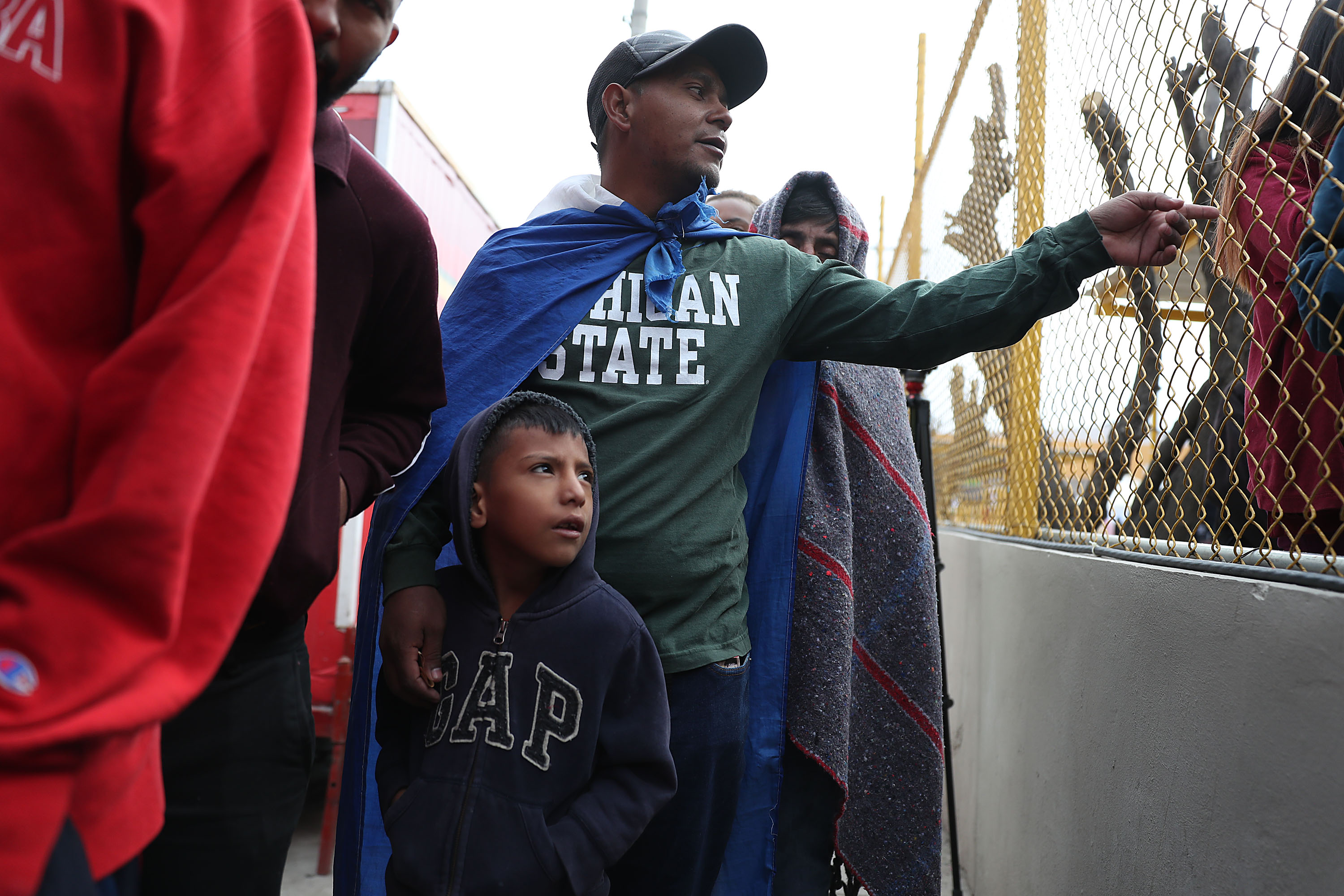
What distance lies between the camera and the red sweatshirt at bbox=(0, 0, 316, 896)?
0.68 m

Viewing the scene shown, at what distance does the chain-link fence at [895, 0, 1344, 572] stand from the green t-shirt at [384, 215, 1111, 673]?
288 mm

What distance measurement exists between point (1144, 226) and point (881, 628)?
118 cm

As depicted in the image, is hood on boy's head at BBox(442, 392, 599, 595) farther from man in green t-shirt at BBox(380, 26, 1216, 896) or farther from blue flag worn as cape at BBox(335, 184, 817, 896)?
blue flag worn as cape at BBox(335, 184, 817, 896)

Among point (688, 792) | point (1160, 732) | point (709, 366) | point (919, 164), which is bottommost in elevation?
point (688, 792)

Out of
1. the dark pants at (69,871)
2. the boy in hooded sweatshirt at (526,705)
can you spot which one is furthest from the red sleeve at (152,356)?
the boy in hooded sweatshirt at (526,705)

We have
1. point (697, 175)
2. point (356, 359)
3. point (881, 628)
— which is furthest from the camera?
point (881, 628)

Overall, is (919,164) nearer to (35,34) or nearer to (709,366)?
(709,366)

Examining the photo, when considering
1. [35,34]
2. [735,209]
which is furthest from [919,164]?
[35,34]

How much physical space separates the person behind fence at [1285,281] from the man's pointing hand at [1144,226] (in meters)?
0.08

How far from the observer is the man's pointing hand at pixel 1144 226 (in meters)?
1.69

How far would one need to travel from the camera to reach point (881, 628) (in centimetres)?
242

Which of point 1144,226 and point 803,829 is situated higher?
point 1144,226

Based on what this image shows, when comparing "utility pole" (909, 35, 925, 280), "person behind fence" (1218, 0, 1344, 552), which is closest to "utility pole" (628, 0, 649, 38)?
"utility pole" (909, 35, 925, 280)

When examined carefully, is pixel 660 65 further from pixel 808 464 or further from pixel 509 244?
pixel 808 464
